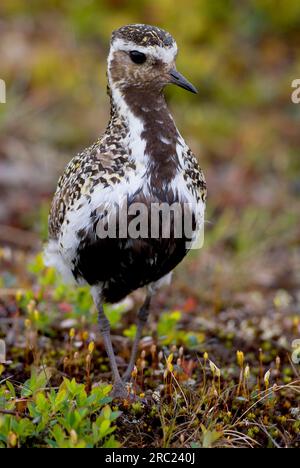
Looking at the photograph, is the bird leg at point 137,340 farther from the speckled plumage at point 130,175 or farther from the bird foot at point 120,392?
the speckled plumage at point 130,175

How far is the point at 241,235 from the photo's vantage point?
7207 mm

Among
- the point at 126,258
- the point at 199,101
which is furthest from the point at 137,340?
the point at 199,101

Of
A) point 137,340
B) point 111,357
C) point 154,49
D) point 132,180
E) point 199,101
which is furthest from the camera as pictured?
point 199,101

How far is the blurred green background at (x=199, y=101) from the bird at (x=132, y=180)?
2227 millimetres

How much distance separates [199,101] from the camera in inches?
408

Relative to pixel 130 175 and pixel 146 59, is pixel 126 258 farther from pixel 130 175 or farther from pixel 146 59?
pixel 146 59

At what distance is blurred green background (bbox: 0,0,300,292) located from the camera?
8.05 m

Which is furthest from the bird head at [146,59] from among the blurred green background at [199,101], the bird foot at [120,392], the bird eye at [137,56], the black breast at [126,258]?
the blurred green background at [199,101]

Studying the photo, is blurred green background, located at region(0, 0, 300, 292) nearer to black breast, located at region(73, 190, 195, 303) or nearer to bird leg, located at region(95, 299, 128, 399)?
bird leg, located at region(95, 299, 128, 399)

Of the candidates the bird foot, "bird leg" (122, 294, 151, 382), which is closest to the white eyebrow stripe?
"bird leg" (122, 294, 151, 382)

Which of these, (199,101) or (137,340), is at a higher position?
(199,101)

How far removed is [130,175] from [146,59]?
72 cm

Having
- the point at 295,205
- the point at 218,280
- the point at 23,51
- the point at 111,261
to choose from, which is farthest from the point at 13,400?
the point at 23,51

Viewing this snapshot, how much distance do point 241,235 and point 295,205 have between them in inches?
58.0
